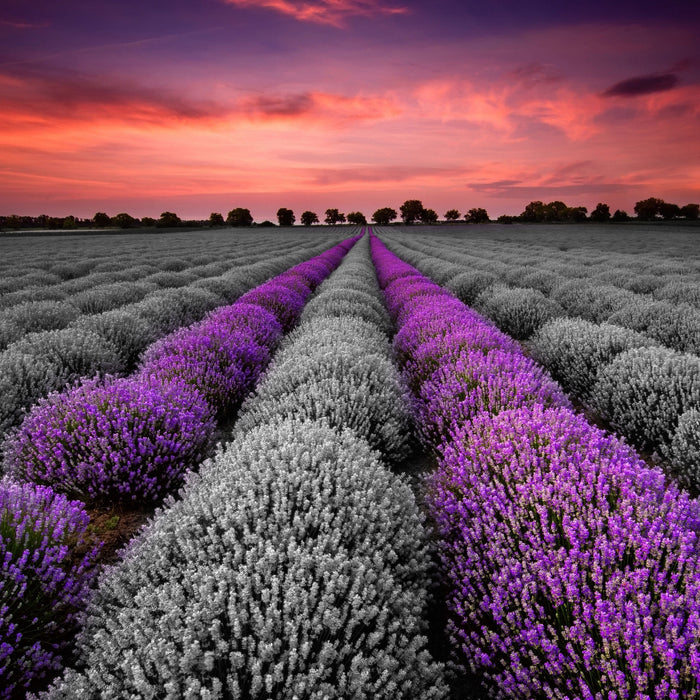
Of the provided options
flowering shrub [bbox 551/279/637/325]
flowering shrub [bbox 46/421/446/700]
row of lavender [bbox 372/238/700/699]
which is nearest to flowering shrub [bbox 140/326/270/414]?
flowering shrub [bbox 46/421/446/700]

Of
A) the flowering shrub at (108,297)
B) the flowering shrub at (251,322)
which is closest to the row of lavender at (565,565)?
the flowering shrub at (251,322)

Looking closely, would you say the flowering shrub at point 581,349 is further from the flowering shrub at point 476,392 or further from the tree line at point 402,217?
the tree line at point 402,217

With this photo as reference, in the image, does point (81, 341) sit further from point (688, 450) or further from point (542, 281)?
point (542, 281)

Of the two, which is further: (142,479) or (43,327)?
(43,327)

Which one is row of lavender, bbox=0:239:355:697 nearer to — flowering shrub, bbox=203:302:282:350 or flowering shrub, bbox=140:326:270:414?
flowering shrub, bbox=140:326:270:414

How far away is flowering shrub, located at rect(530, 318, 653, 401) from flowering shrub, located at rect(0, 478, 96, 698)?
449 centimetres

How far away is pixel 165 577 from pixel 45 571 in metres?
0.64

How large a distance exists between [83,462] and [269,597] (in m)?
1.81

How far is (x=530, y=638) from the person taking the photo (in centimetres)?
144

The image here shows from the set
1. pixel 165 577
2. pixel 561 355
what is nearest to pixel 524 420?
pixel 165 577

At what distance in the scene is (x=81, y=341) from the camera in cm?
472

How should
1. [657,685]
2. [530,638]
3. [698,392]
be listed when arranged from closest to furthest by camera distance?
[657,685] → [530,638] → [698,392]

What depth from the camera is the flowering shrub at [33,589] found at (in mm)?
1591

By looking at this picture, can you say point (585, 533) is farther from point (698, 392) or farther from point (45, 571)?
point (698, 392)
